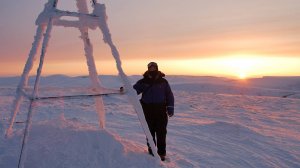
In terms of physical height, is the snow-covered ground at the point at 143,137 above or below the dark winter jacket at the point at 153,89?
below

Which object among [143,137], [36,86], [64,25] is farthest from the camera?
[143,137]

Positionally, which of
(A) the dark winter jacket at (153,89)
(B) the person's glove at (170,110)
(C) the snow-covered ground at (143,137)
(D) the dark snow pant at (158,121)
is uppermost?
(A) the dark winter jacket at (153,89)

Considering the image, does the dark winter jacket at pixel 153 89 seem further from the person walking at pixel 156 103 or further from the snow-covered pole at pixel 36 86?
the snow-covered pole at pixel 36 86

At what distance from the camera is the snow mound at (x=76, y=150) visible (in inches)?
202

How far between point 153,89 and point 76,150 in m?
1.70

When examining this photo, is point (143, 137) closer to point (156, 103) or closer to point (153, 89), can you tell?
point (156, 103)

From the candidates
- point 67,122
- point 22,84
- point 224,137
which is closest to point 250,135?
point 224,137

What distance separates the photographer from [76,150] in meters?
5.34

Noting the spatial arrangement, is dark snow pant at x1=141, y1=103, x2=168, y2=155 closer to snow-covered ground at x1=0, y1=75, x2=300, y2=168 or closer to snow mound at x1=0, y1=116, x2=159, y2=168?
snow-covered ground at x1=0, y1=75, x2=300, y2=168

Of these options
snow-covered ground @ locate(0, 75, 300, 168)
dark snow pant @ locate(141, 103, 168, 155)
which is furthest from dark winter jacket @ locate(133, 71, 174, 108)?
snow-covered ground @ locate(0, 75, 300, 168)

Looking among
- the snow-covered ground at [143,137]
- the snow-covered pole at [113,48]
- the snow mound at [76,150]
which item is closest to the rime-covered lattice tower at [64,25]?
the snow-covered pole at [113,48]

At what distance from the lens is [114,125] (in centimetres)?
973

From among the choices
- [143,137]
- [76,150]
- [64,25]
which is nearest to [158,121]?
[76,150]

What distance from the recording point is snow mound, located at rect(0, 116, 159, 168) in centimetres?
513
